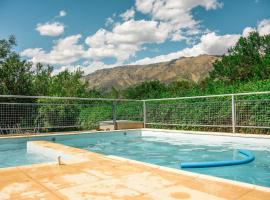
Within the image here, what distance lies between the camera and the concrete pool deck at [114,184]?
2504 mm

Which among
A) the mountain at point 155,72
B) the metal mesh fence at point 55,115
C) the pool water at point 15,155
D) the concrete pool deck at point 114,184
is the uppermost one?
the mountain at point 155,72

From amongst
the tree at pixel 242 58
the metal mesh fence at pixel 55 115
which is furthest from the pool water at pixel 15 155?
the tree at pixel 242 58

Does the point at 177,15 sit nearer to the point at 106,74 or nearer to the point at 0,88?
the point at 0,88

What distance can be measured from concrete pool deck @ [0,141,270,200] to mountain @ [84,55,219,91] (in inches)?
4191

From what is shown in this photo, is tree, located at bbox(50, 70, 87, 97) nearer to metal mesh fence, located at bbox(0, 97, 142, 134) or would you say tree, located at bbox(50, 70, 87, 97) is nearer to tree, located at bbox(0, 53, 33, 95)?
tree, located at bbox(0, 53, 33, 95)

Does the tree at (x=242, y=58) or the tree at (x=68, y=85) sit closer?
the tree at (x=68, y=85)

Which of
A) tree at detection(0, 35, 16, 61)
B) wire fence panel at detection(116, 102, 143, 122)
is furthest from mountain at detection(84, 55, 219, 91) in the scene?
wire fence panel at detection(116, 102, 143, 122)

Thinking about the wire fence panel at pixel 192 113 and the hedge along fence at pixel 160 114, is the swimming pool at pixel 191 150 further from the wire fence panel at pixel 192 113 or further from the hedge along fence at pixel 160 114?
the wire fence panel at pixel 192 113

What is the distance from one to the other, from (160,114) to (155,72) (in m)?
114

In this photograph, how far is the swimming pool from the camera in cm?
436

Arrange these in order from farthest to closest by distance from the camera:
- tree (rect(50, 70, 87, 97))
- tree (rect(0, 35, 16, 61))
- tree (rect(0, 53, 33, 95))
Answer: tree (rect(50, 70, 87, 97))
tree (rect(0, 35, 16, 61))
tree (rect(0, 53, 33, 95))

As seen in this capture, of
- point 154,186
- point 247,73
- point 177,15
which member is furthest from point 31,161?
point 177,15

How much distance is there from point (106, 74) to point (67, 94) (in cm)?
12413

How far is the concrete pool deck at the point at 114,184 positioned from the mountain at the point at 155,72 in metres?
106
